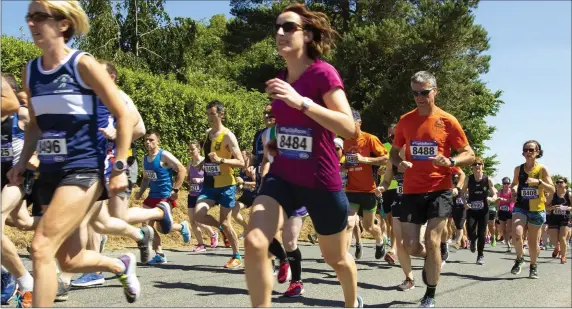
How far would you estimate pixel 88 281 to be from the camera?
8.03 metres

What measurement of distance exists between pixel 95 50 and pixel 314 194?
27.2 meters

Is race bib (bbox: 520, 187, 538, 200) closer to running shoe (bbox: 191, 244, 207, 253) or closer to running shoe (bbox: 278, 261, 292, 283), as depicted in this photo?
running shoe (bbox: 278, 261, 292, 283)

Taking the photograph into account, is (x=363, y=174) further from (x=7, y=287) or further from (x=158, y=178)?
(x=7, y=287)

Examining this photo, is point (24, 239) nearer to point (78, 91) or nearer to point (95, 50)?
point (78, 91)

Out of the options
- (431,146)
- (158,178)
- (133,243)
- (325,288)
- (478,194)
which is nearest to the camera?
(431,146)

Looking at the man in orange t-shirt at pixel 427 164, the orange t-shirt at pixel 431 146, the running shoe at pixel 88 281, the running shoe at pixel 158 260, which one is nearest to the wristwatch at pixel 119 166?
the man in orange t-shirt at pixel 427 164

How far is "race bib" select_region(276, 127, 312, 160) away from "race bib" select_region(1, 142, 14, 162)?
9.94 feet

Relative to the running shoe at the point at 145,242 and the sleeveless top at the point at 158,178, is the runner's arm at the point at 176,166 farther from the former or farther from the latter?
the running shoe at the point at 145,242

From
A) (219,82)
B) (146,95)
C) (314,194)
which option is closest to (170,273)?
(314,194)

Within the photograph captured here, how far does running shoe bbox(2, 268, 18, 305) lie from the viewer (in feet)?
21.4

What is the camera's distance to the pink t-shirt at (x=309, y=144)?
16.2 ft

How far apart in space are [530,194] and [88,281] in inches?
279

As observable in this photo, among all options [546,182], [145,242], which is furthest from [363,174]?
[145,242]

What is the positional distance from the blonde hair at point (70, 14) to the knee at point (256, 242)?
1.73 m
